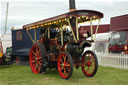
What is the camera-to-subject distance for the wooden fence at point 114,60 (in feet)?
31.7

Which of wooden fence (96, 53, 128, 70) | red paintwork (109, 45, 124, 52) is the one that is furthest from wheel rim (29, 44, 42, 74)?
red paintwork (109, 45, 124, 52)

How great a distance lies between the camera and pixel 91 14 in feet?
21.9

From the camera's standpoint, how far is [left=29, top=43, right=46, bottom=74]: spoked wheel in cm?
754

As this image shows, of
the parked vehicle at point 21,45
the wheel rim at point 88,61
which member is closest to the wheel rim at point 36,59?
the wheel rim at point 88,61

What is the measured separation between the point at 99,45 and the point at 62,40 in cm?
941

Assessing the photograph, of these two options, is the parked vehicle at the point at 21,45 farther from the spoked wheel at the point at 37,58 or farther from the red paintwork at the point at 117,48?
the red paintwork at the point at 117,48

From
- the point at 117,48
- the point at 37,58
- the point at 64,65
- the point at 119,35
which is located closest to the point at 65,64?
the point at 64,65

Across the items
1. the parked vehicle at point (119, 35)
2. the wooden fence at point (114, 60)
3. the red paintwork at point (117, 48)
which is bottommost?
the wooden fence at point (114, 60)

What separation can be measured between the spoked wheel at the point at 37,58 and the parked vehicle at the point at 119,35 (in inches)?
200

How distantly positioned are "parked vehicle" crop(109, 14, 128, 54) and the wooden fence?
0.69 meters

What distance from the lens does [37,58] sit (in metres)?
7.96

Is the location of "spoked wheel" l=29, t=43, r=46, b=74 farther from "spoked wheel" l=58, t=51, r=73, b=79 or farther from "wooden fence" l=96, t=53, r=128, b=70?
"wooden fence" l=96, t=53, r=128, b=70

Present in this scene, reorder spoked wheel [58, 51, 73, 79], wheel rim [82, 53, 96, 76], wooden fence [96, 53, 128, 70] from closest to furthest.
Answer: spoked wheel [58, 51, 73, 79] → wheel rim [82, 53, 96, 76] → wooden fence [96, 53, 128, 70]

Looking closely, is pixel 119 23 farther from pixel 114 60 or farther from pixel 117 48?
pixel 114 60
